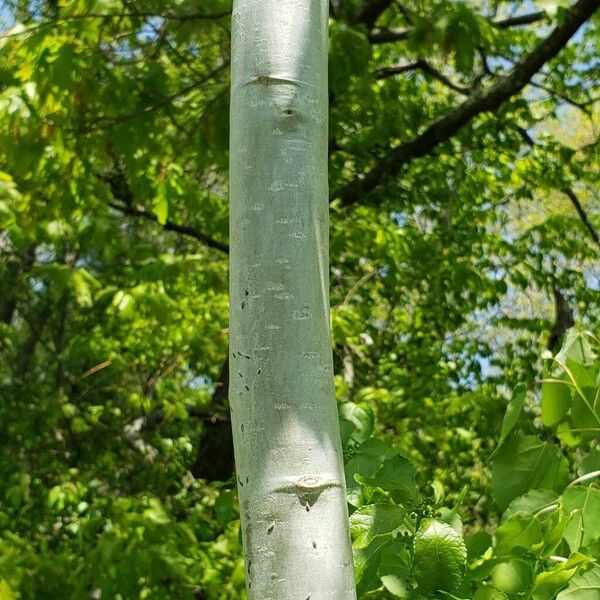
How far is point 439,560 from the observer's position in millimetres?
1289

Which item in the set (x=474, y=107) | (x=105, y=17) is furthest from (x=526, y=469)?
(x=474, y=107)

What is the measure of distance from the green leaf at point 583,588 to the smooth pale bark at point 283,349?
0.42 meters

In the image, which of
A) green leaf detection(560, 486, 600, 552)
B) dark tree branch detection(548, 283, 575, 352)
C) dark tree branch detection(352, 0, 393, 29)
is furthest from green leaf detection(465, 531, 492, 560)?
dark tree branch detection(352, 0, 393, 29)

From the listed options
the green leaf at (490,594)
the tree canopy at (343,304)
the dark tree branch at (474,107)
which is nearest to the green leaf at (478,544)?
the tree canopy at (343,304)

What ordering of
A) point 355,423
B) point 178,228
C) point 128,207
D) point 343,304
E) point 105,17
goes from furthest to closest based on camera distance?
point 128,207 → point 178,228 → point 343,304 → point 105,17 → point 355,423

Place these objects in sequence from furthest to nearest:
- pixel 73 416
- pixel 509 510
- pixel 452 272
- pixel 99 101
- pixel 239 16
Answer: pixel 73 416
pixel 452 272
pixel 99 101
pixel 509 510
pixel 239 16

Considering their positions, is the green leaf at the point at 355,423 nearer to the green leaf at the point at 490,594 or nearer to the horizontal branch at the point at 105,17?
the green leaf at the point at 490,594

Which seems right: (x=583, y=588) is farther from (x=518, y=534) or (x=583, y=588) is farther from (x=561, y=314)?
(x=561, y=314)

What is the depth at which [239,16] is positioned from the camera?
118cm

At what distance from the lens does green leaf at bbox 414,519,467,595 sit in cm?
129

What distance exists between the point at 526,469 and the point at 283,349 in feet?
2.71

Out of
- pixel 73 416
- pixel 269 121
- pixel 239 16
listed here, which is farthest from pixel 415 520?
pixel 73 416

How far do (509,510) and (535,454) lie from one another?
17 cm

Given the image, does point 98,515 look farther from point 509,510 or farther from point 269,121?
point 269,121
